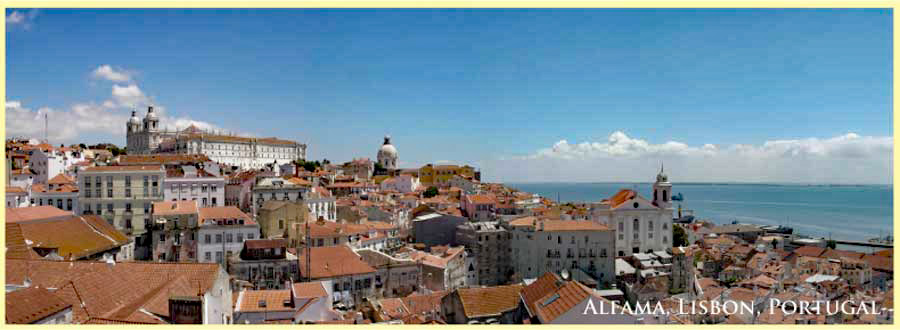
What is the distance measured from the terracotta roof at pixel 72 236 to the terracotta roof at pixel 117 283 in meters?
5.57

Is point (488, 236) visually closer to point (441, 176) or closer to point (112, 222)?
point (112, 222)

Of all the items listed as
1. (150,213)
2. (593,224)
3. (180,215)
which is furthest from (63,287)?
(593,224)

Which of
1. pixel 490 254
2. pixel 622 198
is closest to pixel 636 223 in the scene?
pixel 622 198

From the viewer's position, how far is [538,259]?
3045cm

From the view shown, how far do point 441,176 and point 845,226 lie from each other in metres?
55.8

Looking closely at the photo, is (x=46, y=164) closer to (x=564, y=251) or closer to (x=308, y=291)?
(x=308, y=291)

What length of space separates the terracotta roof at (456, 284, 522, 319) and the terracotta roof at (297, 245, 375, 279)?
17.2 ft

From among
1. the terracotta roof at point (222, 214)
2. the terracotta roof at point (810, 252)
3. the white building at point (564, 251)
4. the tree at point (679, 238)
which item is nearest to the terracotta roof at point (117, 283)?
the terracotta roof at point (222, 214)

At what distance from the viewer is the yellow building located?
75188 mm

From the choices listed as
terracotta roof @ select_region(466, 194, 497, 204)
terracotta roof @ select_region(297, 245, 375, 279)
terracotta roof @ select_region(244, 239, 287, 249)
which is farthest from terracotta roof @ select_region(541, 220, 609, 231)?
terracotta roof @ select_region(244, 239, 287, 249)

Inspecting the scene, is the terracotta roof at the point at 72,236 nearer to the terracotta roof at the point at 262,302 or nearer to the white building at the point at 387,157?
the terracotta roof at the point at 262,302

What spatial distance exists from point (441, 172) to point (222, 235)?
53176 mm

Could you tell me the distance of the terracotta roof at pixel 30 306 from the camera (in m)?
7.82

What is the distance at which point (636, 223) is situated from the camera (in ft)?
124
